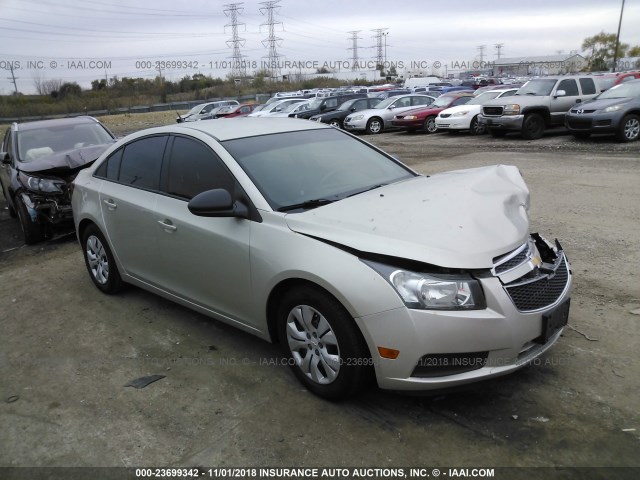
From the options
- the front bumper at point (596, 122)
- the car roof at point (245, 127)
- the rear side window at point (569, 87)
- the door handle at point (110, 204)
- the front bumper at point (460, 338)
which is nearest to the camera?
the front bumper at point (460, 338)

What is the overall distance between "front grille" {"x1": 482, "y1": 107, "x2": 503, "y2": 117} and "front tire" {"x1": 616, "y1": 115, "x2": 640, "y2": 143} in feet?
11.5

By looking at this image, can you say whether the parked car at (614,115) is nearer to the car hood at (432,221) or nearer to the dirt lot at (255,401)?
A: the dirt lot at (255,401)

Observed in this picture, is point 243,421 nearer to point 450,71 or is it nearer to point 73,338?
point 73,338

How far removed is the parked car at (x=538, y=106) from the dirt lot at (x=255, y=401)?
11466 mm

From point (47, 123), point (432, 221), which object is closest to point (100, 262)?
point (432, 221)

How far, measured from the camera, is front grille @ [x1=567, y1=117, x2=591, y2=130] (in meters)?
13.9

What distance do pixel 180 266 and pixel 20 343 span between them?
62.6 inches

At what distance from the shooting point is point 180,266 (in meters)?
4.06

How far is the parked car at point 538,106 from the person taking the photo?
1588 centimetres

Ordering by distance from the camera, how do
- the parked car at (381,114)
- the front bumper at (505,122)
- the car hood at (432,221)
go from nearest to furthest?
the car hood at (432,221), the front bumper at (505,122), the parked car at (381,114)

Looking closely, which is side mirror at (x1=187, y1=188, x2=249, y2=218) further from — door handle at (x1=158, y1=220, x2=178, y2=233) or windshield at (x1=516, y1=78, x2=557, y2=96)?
windshield at (x1=516, y1=78, x2=557, y2=96)

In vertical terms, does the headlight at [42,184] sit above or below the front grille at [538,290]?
below

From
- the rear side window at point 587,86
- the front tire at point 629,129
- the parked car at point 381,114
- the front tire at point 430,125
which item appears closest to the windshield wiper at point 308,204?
the front tire at point 629,129

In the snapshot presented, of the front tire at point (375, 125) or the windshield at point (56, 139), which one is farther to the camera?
the front tire at point (375, 125)
